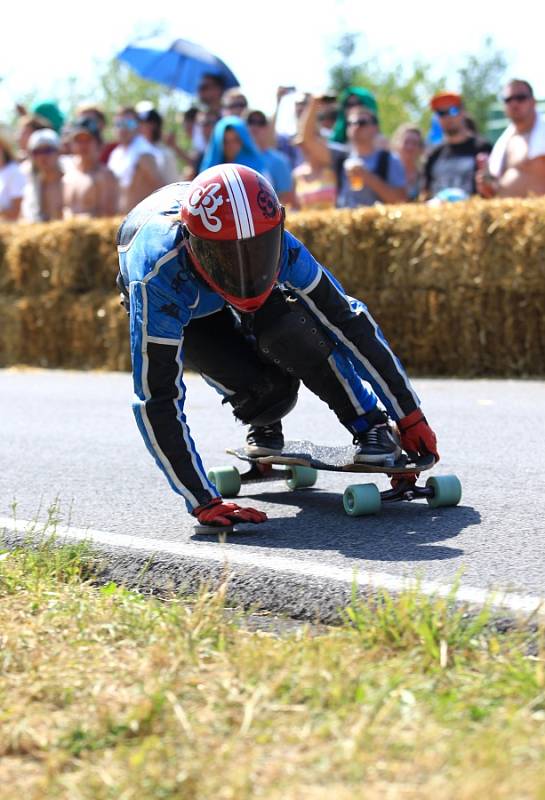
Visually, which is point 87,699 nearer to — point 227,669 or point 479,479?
point 227,669

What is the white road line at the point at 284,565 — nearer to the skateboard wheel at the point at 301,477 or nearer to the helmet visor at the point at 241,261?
the helmet visor at the point at 241,261

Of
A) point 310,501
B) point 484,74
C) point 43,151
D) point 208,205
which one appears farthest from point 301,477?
point 484,74

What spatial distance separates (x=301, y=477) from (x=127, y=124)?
8.68 meters

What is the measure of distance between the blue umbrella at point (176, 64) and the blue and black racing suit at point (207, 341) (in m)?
11.5

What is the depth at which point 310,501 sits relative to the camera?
569 centimetres

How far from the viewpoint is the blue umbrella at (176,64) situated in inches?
656

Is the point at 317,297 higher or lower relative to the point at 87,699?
higher

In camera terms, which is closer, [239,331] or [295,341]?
[295,341]

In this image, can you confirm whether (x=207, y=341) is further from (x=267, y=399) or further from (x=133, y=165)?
(x=133, y=165)

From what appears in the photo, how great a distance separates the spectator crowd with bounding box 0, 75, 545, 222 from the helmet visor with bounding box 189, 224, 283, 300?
6.75 meters

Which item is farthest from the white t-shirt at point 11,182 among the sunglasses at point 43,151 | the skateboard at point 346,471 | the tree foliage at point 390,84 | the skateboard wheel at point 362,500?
the tree foliage at point 390,84

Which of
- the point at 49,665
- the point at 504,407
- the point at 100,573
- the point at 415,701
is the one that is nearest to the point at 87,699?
the point at 49,665

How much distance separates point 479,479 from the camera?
5.95 meters

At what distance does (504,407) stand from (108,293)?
612 cm
